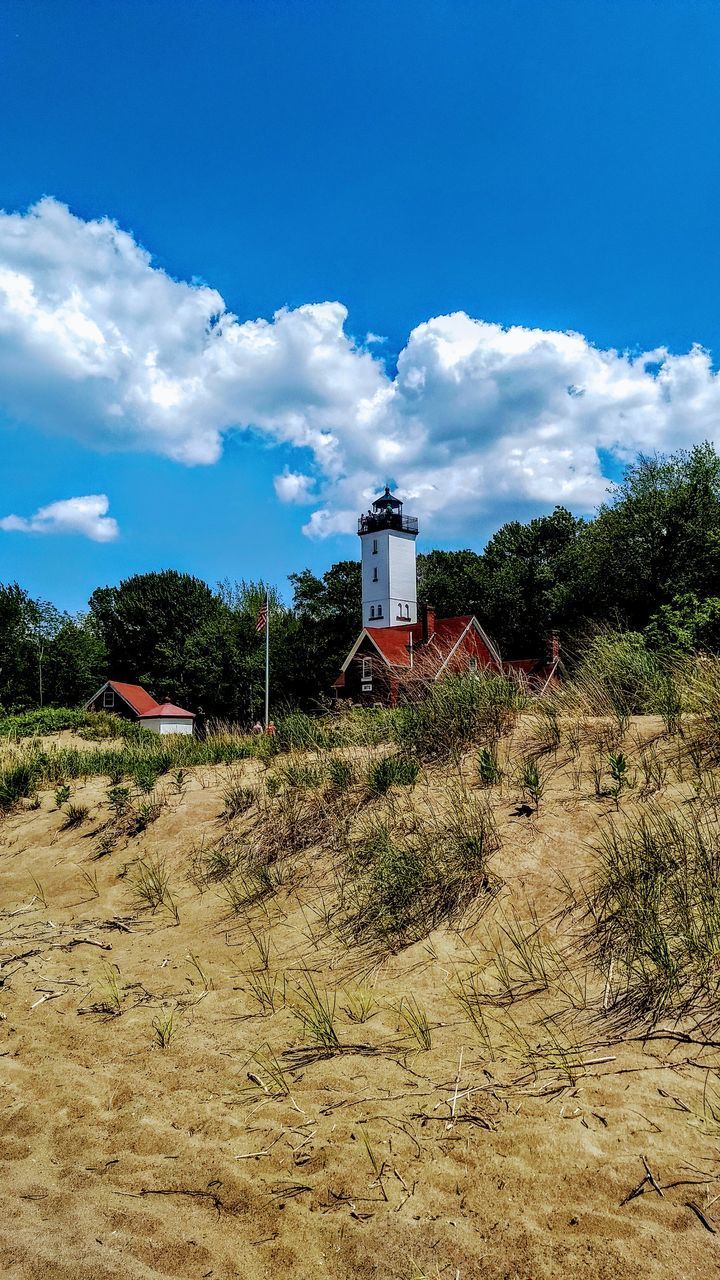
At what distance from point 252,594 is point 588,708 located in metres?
50.7

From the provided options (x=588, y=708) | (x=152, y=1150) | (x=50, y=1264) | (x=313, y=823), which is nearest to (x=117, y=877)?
(x=313, y=823)

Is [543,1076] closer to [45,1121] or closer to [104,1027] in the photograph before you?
[45,1121]

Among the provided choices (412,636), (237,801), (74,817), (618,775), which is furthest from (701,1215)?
(412,636)

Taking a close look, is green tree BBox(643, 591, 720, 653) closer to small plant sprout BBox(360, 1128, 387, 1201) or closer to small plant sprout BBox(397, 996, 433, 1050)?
small plant sprout BBox(397, 996, 433, 1050)

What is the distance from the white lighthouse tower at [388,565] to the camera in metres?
51.6

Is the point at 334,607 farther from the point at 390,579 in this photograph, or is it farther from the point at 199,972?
the point at 199,972

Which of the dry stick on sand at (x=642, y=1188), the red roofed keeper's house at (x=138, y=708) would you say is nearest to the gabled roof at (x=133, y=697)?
the red roofed keeper's house at (x=138, y=708)

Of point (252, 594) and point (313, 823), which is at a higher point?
point (252, 594)

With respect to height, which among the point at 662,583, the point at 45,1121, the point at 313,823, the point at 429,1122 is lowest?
the point at 45,1121

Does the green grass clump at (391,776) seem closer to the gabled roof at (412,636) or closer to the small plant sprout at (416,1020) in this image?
the small plant sprout at (416,1020)

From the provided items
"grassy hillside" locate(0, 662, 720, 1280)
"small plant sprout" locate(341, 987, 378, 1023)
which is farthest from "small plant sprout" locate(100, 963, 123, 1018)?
→ "small plant sprout" locate(341, 987, 378, 1023)

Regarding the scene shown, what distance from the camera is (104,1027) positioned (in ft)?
15.0

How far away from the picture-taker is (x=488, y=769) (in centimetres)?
690

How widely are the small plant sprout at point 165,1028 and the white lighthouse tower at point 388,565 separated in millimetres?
46392
